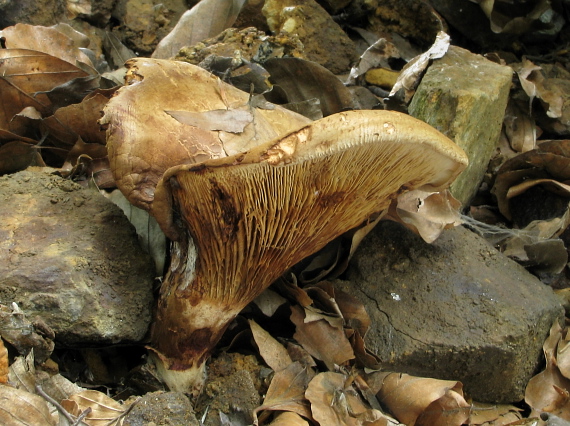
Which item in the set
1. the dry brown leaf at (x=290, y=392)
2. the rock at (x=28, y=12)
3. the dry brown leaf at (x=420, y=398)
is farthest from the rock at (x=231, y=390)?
the rock at (x=28, y=12)

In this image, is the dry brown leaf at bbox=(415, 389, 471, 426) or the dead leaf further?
the dead leaf

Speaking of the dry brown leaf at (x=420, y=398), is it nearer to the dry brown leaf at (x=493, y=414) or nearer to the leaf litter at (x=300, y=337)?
the leaf litter at (x=300, y=337)

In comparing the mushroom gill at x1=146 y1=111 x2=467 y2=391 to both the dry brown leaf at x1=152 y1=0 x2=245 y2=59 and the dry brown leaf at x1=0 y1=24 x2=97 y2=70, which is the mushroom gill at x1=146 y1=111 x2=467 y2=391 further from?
the dry brown leaf at x1=152 y1=0 x2=245 y2=59

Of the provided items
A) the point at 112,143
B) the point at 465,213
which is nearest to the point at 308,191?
the point at 112,143

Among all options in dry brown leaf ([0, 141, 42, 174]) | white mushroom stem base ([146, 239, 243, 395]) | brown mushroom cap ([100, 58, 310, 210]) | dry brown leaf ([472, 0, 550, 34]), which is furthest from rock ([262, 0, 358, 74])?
white mushroom stem base ([146, 239, 243, 395])

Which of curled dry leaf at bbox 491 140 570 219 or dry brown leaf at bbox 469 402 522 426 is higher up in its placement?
curled dry leaf at bbox 491 140 570 219

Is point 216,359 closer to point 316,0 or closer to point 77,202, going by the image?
point 77,202
